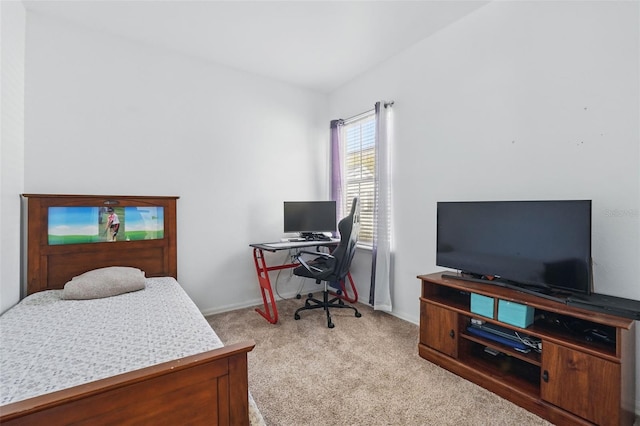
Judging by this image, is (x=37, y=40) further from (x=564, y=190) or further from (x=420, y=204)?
(x=564, y=190)

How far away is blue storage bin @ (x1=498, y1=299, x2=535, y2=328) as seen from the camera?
166 centimetres

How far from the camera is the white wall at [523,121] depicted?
1.67 m

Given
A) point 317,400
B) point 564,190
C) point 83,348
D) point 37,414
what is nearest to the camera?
point 37,414

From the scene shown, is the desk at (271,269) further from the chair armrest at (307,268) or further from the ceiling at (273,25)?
the ceiling at (273,25)

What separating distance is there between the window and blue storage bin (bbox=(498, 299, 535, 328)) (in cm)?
179

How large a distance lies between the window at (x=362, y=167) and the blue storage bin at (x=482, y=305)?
5.35ft

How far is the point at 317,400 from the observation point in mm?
1718

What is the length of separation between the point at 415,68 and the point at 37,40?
10.8 feet

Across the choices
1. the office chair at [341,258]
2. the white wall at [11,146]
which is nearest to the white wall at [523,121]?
the office chair at [341,258]

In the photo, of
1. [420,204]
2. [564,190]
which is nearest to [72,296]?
[420,204]

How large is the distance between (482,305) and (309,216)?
2.09 metres

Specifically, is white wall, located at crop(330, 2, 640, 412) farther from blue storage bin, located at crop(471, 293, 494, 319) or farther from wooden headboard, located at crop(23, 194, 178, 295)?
wooden headboard, located at crop(23, 194, 178, 295)

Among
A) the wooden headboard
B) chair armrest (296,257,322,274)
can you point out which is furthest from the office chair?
the wooden headboard

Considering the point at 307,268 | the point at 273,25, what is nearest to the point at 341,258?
the point at 307,268
